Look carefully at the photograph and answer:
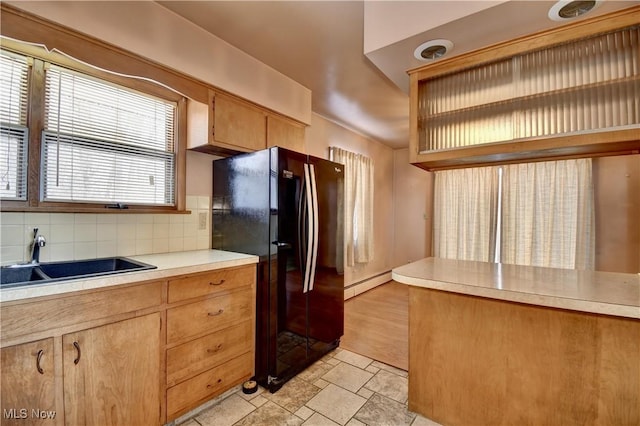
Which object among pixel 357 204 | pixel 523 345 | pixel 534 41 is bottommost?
pixel 523 345

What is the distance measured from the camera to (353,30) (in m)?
1.98

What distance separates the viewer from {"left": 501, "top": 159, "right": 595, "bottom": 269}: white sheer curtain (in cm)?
292

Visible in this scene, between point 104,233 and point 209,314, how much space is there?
2.89 ft

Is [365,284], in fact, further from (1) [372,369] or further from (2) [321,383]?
(2) [321,383]

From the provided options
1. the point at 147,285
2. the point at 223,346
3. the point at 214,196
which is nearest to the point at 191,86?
the point at 214,196

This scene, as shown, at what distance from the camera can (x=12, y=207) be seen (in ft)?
4.68

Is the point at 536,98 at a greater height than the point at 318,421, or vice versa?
the point at 536,98

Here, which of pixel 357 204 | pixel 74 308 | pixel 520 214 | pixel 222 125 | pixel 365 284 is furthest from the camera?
pixel 365 284

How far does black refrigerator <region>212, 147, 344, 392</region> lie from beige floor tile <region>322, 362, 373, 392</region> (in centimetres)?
21

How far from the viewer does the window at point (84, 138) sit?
1.48 meters

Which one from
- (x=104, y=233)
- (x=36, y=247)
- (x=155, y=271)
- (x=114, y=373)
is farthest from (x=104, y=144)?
(x=114, y=373)

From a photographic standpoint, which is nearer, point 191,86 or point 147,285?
point 147,285

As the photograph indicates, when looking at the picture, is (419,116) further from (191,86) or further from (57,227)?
(57,227)

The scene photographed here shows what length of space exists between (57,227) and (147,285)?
0.74 metres
